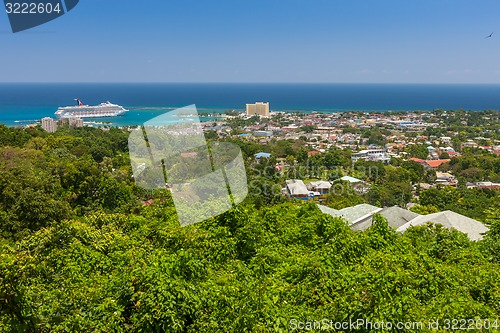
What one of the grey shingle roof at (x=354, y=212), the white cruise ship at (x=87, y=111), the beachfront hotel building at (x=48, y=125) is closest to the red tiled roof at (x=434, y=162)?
the grey shingle roof at (x=354, y=212)

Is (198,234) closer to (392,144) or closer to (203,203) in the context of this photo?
(203,203)

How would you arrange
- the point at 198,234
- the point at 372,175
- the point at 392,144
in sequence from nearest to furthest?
the point at 198,234, the point at 372,175, the point at 392,144

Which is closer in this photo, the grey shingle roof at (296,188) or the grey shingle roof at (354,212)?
the grey shingle roof at (354,212)

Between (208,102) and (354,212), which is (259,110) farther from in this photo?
(354,212)

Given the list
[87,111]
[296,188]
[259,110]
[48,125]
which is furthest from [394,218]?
[87,111]

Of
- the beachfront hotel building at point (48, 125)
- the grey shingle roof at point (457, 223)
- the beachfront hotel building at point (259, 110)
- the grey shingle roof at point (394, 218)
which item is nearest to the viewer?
the grey shingle roof at point (457, 223)

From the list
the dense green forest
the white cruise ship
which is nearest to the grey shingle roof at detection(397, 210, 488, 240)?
the dense green forest

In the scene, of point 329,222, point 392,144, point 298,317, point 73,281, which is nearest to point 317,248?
point 329,222

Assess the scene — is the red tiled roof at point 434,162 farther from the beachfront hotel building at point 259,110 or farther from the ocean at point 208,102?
the beachfront hotel building at point 259,110

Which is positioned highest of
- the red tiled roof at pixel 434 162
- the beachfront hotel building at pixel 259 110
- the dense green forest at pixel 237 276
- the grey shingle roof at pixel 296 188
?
the dense green forest at pixel 237 276

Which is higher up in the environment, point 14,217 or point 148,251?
point 148,251
